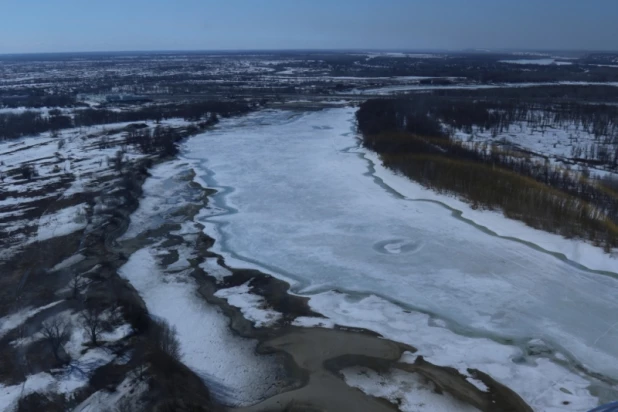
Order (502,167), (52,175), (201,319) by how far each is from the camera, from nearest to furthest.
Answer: (201,319) → (502,167) → (52,175)

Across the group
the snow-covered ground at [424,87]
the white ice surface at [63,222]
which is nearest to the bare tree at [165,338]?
the white ice surface at [63,222]

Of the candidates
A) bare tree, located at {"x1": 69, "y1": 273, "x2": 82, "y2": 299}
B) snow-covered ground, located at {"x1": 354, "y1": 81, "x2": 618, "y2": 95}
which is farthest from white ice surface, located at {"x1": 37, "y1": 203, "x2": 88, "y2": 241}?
snow-covered ground, located at {"x1": 354, "y1": 81, "x2": 618, "y2": 95}

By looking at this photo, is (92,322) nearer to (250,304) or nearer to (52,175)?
(250,304)

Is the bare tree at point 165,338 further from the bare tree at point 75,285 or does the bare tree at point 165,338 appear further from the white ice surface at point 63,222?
the white ice surface at point 63,222

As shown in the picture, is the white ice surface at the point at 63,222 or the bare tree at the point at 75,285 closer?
the bare tree at the point at 75,285

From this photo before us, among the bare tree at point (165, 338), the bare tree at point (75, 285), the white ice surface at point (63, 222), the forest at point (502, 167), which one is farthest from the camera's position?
the forest at point (502, 167)

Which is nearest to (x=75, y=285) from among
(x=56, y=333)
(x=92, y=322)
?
(x=92, y=322)
